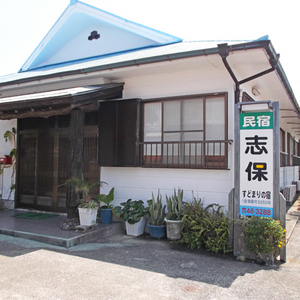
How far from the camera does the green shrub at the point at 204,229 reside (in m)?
5.30

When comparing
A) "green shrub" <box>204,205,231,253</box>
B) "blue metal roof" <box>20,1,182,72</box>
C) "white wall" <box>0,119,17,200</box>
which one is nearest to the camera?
"green shrub" <box>204,205,231,253</box>

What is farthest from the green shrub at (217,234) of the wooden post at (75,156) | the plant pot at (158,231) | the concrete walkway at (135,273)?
the wooden post at (75,156)

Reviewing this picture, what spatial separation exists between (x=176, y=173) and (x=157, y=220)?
1.08 m

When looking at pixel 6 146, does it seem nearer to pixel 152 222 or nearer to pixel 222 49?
pixel 152 222

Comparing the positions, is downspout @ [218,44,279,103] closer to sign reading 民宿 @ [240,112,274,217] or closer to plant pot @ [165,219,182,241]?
sign reading 民宿 @ [240,112,274,217]

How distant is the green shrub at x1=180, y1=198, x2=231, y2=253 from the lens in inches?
209

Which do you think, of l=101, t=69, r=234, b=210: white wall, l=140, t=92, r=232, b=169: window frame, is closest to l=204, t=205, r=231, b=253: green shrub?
l=101, t=69, r=234, b=210: white wall

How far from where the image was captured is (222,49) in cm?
533

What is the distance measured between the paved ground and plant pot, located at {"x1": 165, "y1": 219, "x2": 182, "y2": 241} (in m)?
0.22

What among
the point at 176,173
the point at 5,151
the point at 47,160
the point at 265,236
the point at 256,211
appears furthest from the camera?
the point at 5,151

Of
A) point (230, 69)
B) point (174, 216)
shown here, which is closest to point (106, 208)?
point (174, 216)

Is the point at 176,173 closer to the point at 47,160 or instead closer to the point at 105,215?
the point at 105,215

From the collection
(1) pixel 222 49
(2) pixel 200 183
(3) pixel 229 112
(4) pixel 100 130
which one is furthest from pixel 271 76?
(4) pixel 100 130

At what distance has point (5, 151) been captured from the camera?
937 cm
